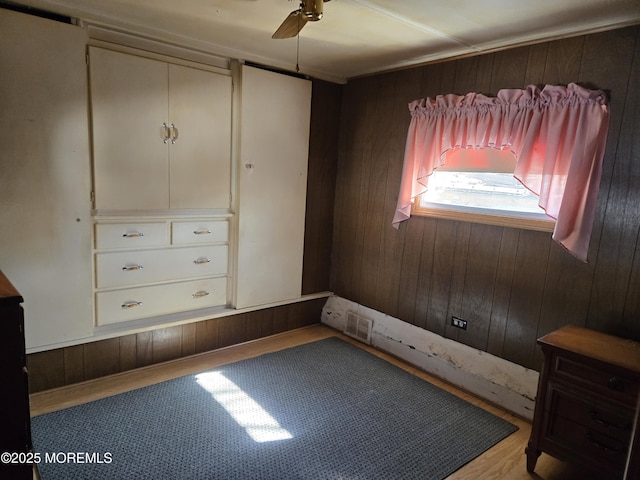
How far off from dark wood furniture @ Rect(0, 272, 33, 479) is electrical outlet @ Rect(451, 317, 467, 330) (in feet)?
8.30

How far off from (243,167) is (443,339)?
2029 millimetres

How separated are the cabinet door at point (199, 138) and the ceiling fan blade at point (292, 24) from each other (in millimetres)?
1087

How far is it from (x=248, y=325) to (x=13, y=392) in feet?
6.60

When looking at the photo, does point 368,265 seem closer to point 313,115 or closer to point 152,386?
point 313,115

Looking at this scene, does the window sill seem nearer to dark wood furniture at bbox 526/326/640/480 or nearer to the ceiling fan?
dark wood furniture at bbox 526/326/640/480

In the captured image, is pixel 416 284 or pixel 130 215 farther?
pixel 416 284

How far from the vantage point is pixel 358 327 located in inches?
143

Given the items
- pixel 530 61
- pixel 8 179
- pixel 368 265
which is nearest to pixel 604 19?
pixel 530 61

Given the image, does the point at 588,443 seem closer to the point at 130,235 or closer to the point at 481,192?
the point at 481,192

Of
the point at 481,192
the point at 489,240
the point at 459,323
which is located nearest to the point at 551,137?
the point at 481,192

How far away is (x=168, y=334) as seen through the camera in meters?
3.00

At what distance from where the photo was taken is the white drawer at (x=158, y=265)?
2.70m

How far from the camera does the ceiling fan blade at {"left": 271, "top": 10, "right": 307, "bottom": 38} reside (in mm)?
1805

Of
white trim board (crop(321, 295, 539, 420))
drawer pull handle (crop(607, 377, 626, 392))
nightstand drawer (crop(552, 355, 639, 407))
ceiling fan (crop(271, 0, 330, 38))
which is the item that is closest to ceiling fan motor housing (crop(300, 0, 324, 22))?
ceiling fan (crop(271, 0, 330, 38))
